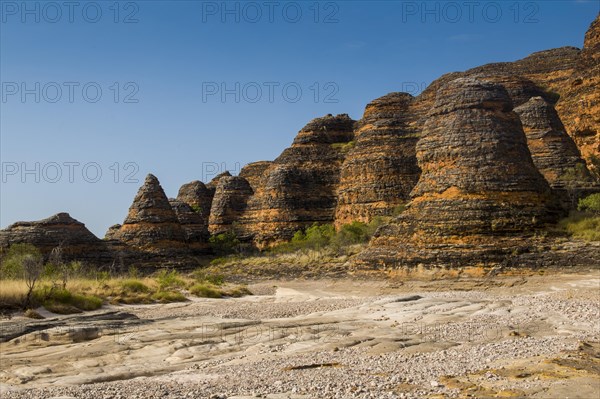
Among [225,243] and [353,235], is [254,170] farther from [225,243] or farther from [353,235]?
[353,235]

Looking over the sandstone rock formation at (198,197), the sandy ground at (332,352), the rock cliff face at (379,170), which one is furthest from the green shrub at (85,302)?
the sandstone rock formation at (198,197)

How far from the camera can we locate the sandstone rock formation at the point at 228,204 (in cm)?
5919

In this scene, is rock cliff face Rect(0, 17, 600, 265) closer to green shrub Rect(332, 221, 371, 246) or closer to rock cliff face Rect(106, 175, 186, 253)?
rock cliff face Rect(106, 175, 186, 253)

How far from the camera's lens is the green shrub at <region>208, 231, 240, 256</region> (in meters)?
52.1

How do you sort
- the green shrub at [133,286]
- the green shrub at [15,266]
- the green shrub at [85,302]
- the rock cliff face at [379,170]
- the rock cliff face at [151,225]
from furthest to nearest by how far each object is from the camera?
the rock cliff face at [379,170] < the rock cliff face at [151,225] < the green shrub at [133,286] < the green shrub at [15,266] < the green shrub at [85,302]

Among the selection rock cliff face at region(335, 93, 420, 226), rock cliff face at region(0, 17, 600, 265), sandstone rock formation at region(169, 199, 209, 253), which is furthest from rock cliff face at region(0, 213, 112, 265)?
rock cliff face at region(335, 93, 420, 226)

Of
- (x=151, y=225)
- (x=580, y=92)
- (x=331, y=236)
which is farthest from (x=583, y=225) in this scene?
(x=151, y=225)

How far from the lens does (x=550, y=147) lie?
37.3 meters

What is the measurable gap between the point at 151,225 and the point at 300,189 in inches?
612

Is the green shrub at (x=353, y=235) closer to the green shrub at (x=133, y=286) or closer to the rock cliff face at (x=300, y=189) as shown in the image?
the rock cliff face at (x=300, y=189)

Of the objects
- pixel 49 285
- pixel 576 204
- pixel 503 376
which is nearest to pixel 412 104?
pixel 576 204

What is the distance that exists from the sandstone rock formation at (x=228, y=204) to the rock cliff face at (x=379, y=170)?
48.3ft

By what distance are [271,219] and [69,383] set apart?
44.1 meters

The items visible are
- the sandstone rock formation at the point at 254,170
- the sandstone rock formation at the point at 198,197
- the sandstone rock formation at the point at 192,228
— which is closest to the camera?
the sandstone rock formation at the point at 192,228
